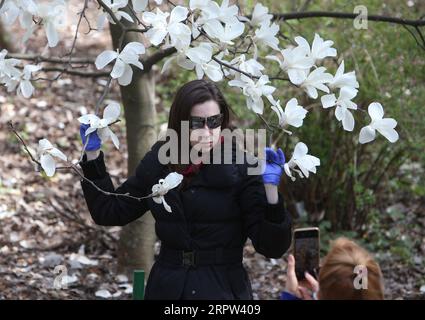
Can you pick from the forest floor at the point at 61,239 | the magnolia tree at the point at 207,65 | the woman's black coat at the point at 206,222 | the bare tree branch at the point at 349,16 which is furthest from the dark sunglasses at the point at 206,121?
the forest floor at the point at 61,239

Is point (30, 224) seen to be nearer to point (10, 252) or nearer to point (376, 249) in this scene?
point (10, 252)

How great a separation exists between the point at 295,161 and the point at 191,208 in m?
0.59

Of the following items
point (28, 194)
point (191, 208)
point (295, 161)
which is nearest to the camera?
point (295, 161)

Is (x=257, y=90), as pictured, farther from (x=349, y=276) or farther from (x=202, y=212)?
(x=349, y=276)

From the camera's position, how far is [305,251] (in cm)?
293

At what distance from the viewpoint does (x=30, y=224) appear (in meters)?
4.66

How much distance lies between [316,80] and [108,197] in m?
0.92

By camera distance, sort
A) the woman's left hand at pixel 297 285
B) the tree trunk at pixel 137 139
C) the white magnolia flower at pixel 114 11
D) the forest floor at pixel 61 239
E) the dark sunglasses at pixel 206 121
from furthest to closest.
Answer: the forest floor at pixel 61 239 < the tree trunk at pixel 137 139 < the woman's left hand at pixel 297 285 < the dark sunglasses at pixel 206 121 < the white magnolia flower at pixel 114 11

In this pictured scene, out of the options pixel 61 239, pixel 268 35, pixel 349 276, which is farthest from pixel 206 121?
pixel 61 239

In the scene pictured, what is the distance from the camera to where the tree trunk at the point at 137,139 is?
3803 mm

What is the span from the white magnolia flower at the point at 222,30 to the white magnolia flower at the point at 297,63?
155 millimetres

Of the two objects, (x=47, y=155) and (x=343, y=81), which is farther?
(x=343, y=81)

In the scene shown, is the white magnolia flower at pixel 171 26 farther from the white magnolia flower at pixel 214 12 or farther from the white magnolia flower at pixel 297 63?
the white magnolia flower at pixel 297 63
